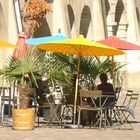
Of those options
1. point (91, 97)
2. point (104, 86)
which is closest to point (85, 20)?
point (104, 86)

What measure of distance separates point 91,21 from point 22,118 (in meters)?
15.6

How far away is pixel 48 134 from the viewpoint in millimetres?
10727

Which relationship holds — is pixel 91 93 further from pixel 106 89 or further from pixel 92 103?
pixel 106 89

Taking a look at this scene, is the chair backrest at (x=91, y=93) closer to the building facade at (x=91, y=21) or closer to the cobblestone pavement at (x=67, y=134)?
the cobblestone pavement at (x=67, y=134)

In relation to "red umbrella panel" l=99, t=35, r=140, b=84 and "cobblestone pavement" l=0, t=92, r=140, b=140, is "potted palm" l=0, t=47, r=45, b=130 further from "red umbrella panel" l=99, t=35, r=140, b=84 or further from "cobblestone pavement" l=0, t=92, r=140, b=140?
→ "red umbrella panel" l=99, t=35, r=140, b=84

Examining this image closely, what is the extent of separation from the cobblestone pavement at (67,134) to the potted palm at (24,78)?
0.76ft

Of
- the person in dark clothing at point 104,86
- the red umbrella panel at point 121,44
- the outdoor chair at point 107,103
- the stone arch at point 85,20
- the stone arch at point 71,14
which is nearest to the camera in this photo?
the outdoor chair at point 107,103

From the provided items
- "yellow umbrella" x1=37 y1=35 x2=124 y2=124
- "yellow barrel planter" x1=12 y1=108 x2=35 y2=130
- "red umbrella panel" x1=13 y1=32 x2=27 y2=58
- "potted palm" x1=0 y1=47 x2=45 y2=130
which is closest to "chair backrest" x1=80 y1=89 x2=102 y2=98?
"yellow umbrella" x1=37 y1=35 x2=124 y2=124

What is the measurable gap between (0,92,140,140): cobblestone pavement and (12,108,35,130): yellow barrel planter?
6.0 inches

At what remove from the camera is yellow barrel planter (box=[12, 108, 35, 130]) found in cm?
1113

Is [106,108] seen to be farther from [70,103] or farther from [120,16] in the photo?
[120,16]

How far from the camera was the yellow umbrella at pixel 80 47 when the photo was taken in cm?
1136

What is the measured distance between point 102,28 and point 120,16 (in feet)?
17.7

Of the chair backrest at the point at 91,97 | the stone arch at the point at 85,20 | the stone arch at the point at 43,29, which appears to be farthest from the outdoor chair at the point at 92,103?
the stone arch at the point at 85,20
